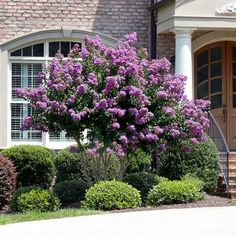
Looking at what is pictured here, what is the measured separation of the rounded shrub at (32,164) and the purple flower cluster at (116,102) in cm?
223

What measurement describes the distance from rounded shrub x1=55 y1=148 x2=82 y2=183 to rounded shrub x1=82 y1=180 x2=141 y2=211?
8.83 ft

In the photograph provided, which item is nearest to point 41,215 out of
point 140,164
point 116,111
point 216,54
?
point 116,111

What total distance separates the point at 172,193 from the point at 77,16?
6.30 meters

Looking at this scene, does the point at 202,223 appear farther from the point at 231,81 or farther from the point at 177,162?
the point at 231,81

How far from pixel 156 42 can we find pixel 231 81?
7.08ft

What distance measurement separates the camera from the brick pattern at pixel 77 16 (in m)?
16.6

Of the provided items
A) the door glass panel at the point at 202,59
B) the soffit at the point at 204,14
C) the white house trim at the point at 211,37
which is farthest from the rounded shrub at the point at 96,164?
the door glass panel at the point at 202,59

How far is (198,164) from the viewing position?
14.0 meters

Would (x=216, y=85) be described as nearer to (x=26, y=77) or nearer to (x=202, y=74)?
(x=202, y=74)

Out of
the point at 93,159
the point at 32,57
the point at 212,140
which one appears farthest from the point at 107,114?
the point at 32,57

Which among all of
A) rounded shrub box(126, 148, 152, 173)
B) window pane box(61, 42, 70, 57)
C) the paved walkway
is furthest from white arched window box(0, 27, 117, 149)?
the paved walkway

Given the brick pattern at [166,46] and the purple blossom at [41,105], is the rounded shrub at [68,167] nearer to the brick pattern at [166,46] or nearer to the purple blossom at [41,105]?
the purple blossom at [41,105]

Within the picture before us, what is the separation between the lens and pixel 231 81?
54.7 ft

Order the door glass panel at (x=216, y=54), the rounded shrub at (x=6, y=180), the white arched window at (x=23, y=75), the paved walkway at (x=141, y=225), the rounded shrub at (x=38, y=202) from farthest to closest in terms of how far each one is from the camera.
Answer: the door glass panel at (x=216, y=54) < the white arched window at (x=23, y=75) < the rounded shrub at (x=6, y=180) < the rounded shrub at (x=38, y=202) < the paved walkway at (x=141, y=225)
